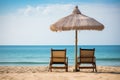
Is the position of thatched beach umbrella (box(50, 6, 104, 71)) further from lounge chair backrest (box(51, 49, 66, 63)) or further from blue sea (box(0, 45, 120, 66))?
blue sea (box(0, 45, 120, 66))

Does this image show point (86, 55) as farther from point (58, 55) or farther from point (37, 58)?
point (37, 58)

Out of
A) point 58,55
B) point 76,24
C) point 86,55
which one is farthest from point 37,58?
point 76,24

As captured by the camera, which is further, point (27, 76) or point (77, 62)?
point (77, 62)

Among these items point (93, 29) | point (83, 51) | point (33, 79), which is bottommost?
point (33, 79)

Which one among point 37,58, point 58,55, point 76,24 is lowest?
point 37,58

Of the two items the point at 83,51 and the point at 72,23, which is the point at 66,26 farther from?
the point at 83,51

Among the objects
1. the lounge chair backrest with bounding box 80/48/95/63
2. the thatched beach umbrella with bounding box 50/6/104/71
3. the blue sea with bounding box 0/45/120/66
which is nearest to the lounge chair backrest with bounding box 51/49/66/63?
the lounge chair backrest with bounding box 80/48/95/63

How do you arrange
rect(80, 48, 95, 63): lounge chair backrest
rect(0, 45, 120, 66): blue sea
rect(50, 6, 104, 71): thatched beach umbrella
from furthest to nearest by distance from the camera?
rect(0, 45, 120, 66): blue sea → rect(80, 48, 95, 63): lounge chair backrest → rect(50, 6, 104, 71): thatched beach umbrella

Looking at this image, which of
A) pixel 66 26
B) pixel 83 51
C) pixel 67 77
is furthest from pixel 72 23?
pixel 67 77

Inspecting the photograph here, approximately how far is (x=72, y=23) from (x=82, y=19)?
320 mm

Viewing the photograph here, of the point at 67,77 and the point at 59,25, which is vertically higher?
the point at 59,25

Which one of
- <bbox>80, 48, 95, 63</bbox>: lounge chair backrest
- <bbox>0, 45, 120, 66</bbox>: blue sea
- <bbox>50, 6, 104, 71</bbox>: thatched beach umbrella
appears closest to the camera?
<bbox>50, 6, 104, 71</bbox>: thatched beach umbrella

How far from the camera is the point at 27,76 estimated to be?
739 centimetres

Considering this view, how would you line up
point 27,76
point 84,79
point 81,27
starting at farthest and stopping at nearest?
point 81,27 → point 27,76 → point 84,79
